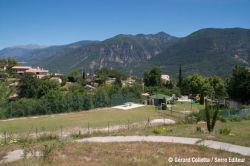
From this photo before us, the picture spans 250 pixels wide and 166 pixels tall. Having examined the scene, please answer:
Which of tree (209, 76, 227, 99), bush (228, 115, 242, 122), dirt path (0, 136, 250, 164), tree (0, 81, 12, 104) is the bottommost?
tree (209, 76, 227, 99)

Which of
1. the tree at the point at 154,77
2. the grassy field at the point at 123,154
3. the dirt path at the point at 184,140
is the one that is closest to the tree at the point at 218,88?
the tree at the point at 154,77

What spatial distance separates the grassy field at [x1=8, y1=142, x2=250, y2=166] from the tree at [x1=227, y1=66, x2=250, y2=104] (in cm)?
4933

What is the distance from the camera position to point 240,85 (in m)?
65.3

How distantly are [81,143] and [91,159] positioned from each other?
170 inches

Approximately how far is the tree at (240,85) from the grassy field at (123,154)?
49328 mm

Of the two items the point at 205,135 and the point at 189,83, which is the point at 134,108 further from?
the point at 189,83

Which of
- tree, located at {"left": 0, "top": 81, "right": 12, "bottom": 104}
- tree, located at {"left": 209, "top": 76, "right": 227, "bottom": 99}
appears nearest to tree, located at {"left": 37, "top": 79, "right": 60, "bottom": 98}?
tree, located at {"left": 209, "top": 76, "right": 227, "bottom": 99}

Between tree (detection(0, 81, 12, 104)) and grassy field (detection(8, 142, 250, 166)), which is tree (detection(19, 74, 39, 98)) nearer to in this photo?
grassy field (detection(8, 142, 250, 166))

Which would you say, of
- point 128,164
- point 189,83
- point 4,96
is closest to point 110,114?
point 128,164

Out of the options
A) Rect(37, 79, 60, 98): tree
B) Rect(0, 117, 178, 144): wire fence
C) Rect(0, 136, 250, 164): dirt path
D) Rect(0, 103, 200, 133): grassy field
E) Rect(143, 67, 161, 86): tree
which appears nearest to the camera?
Rect(0, 136, 250, 164): dirt path

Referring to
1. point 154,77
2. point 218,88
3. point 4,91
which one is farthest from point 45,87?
point 4,91

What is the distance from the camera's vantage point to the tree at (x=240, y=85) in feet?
213

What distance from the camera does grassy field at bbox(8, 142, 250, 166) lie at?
1546cm

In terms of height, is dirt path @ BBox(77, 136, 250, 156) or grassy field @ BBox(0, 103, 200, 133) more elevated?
dirt path @ BBox(77, 136, 250, 156)
